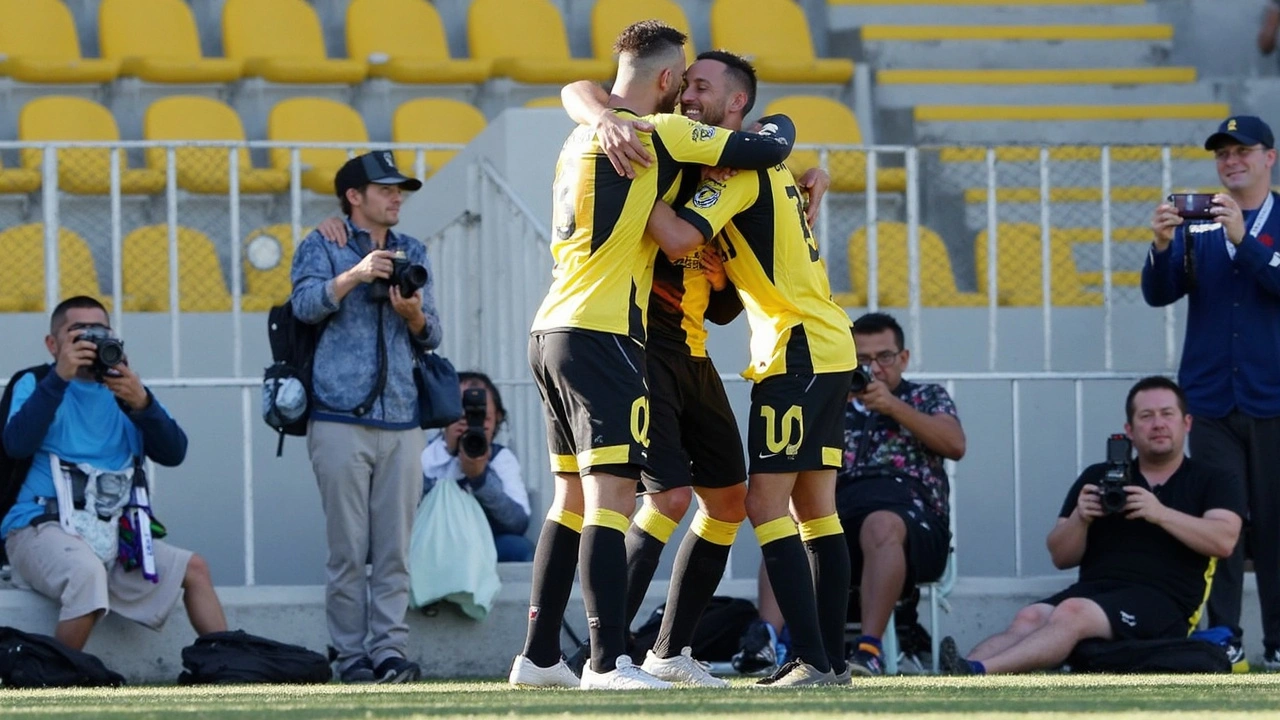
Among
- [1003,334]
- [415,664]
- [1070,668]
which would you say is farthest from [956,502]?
[415,664]

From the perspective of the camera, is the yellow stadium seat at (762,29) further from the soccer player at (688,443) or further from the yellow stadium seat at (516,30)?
the soccer player at (688,443)

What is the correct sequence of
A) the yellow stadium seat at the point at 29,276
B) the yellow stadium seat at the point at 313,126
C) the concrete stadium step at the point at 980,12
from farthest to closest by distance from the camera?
the concrete stadium step at the point at 980,12 < the yellow stadium seat at the point at 313,126 < the yellow stadium seat at the point at 29,276

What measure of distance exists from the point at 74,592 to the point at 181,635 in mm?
492

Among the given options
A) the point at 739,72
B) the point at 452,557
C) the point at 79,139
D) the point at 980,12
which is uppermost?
the point at 980,12

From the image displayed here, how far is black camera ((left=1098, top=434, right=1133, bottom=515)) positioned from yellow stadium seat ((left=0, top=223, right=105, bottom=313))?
4.26 metres

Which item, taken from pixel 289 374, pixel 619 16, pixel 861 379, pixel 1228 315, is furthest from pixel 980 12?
pixel 289 374

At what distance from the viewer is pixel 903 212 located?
11.0m

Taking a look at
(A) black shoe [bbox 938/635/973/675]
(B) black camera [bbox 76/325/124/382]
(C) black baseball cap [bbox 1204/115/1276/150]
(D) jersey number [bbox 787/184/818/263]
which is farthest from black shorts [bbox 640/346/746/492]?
(C) black baseball cap [bbox 1204/115/1276/150]

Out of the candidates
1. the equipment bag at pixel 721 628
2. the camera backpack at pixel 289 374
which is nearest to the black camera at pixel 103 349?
the camera backpack at pixel 289 374

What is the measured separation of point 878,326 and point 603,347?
2446 millimetres

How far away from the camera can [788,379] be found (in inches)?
209

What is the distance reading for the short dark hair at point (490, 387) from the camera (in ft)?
24.8

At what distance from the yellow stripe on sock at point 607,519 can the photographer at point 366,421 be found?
1.84m

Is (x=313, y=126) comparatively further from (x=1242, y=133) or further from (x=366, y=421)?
(x=1242, y=133)
